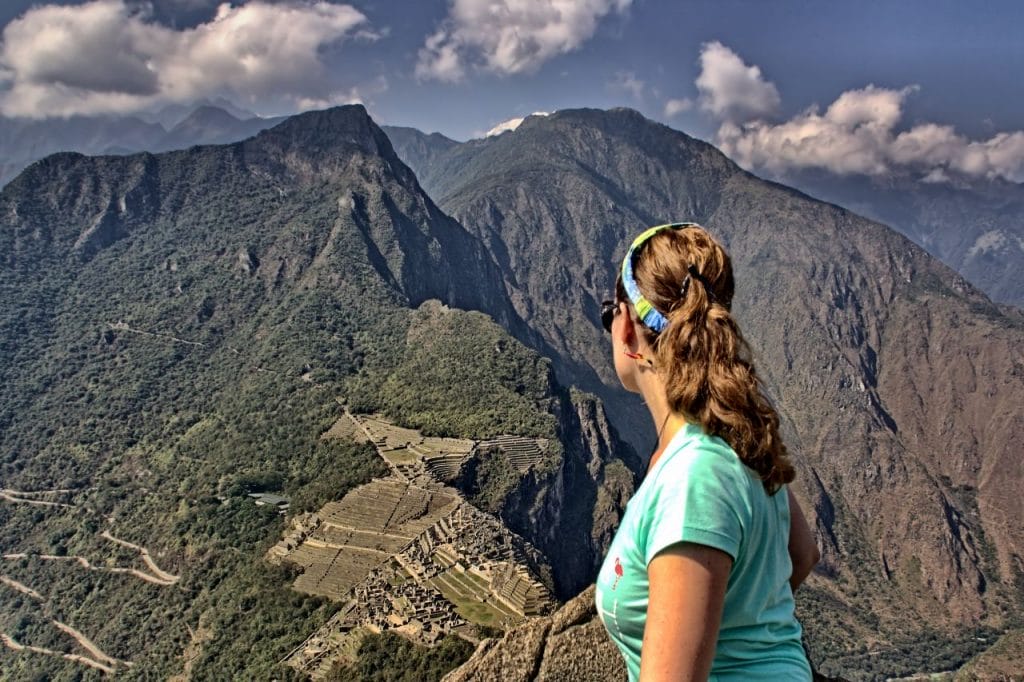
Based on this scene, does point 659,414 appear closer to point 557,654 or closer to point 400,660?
point 557,654

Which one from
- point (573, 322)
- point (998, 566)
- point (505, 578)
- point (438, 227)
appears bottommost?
point (998, 566)

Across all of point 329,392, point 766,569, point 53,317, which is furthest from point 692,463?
point 53,317

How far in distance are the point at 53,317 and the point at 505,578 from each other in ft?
248

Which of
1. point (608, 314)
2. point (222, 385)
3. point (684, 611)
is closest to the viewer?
point (684, 611)

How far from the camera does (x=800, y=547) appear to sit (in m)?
3.62

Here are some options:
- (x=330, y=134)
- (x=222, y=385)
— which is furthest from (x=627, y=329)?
(x=330, y=134)

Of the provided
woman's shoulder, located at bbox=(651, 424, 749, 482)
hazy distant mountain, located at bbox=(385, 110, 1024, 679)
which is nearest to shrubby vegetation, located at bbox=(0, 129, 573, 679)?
woman's shoulder, located at bbox=(651, 424, 749, 482)

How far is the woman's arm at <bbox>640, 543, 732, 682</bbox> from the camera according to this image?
2.23 metres

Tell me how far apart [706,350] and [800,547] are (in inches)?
60.4

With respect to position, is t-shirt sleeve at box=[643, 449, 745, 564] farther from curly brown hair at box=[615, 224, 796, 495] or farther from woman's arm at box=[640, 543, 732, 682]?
curly brown hair at box=[615, 224, 796, 495]

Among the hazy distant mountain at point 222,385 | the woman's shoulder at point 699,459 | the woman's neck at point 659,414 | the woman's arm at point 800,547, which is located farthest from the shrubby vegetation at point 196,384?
the woman's shoulder at point 699,459

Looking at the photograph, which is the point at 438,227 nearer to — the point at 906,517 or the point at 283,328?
the point at 283,328

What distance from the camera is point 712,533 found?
2268 millimetres

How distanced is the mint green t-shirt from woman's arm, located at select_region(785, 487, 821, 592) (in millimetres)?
701
